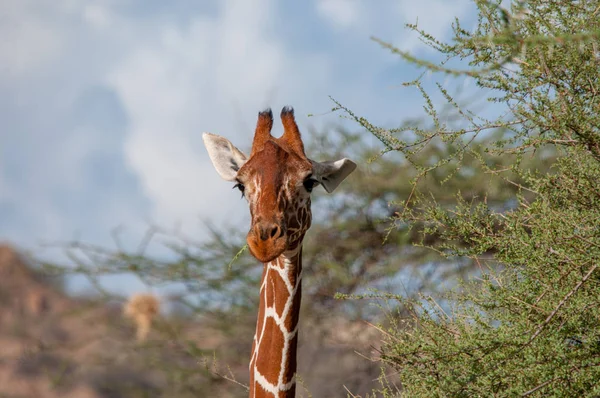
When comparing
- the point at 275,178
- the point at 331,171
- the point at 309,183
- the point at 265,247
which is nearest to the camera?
the point at 265,247

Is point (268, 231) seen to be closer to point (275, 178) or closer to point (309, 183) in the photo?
point (275, 178)

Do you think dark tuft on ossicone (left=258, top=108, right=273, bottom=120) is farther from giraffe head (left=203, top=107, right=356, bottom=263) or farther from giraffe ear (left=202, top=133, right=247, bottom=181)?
giraffe ear (left=202, top=133, right=247, bottom=181)

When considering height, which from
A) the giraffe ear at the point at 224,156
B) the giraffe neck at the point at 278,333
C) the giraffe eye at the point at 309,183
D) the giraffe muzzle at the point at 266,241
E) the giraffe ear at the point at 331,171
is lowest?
the giraffe neck at the point at 278,333

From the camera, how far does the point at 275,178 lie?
4070 millimetres

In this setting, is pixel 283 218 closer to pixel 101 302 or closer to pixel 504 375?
pixel 504 375

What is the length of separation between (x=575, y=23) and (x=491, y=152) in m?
0.87

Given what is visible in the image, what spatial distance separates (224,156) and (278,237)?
3.61 ft

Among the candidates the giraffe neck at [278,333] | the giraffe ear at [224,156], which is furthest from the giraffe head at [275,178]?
the giraffe neck at [278,333]

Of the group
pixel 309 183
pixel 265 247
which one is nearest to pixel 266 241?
pixel 265 247

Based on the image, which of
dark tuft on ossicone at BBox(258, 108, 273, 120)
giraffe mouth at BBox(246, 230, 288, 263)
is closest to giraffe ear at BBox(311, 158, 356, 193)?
dark tuft on ossicone at BBox(258, 108, 273, 120)

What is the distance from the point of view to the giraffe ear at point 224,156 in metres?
4.70

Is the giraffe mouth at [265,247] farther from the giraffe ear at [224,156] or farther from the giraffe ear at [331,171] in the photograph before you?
the giraffe ear at [224,156]

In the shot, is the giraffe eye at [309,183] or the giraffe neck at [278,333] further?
the giraffe eye at [309,183]

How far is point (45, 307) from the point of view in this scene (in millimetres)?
16000
